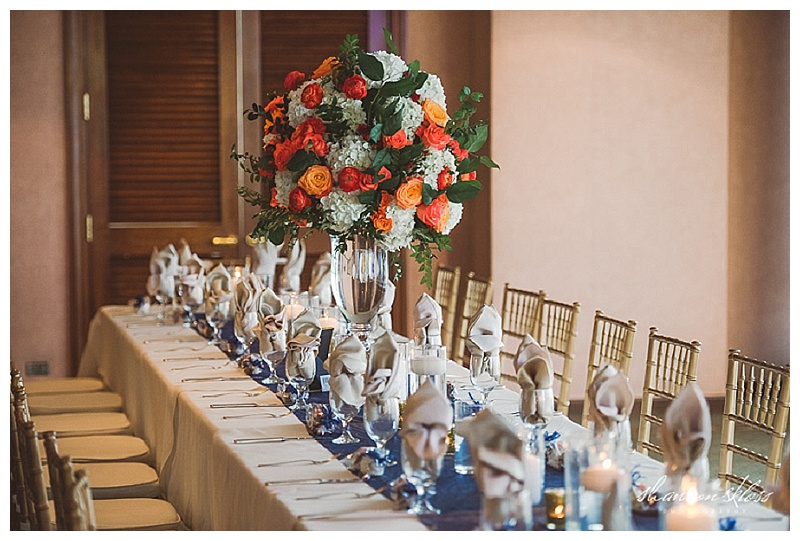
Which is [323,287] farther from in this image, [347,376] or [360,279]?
[347,376]

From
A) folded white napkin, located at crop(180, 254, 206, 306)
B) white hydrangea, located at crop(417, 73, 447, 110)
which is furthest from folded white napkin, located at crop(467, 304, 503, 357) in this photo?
folded white napkin, located at crop(180, 254, 206, 306)

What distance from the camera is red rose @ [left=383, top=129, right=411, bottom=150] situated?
118 inches

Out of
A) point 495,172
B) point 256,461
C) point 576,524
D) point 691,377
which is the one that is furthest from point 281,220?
point 495,172

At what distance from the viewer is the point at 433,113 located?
10.0 feet

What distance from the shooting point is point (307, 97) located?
3096mm

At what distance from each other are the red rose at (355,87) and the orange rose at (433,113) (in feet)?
0.55

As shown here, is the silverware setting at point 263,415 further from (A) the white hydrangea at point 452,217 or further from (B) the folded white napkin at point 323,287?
(B) the folded white napkin at point 323,287

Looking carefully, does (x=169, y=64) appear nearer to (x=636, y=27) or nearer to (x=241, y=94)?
(x=241, y=94)

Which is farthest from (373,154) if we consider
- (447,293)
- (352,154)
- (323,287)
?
(447,293)

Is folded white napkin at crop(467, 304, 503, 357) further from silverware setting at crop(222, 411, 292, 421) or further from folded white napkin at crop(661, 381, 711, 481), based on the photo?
folded white napkin at crop(661, 381, 711, 481)

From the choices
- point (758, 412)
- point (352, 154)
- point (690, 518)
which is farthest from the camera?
point (352, 154)

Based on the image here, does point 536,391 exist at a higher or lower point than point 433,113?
lower

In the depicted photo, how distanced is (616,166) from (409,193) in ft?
11.7

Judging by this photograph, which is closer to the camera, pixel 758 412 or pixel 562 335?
pixel 758 412
